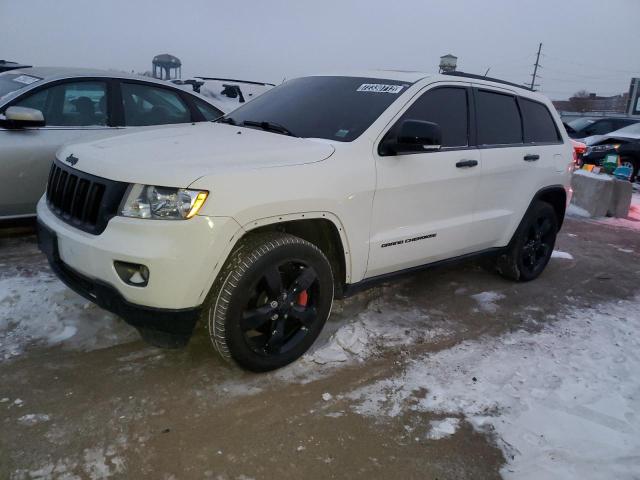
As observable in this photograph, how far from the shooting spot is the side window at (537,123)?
181 inches

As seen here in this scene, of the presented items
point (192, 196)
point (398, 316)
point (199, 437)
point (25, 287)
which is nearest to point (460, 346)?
point (398, 316)

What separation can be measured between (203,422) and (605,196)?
26.9 ft

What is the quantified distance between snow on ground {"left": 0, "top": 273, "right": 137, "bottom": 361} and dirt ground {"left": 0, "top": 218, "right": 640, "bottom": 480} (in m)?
0.06

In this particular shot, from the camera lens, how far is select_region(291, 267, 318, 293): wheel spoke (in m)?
2.99

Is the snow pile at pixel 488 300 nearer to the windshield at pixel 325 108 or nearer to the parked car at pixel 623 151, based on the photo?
the windshield at pixel 325 108

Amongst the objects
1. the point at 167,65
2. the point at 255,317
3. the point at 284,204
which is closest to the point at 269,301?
the point at 255,317

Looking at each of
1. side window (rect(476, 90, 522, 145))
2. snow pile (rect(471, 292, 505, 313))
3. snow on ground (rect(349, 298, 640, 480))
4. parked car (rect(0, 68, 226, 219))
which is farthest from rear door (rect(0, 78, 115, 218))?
snow pile (rect(471, 292, 505, 313))

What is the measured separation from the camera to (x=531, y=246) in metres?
4.89

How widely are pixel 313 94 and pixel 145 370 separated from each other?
220cm

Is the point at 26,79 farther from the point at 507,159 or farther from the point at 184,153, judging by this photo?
the point at 507,159

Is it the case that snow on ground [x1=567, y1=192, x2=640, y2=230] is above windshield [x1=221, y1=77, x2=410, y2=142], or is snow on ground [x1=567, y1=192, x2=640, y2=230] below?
below

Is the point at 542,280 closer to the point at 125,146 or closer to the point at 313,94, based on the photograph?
the point at 313,94

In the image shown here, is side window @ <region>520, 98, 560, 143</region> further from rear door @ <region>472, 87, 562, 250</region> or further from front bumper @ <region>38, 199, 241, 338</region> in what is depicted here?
front bumper @ <region>38, 199, 241, 338</region>

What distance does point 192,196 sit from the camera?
2.53 m
